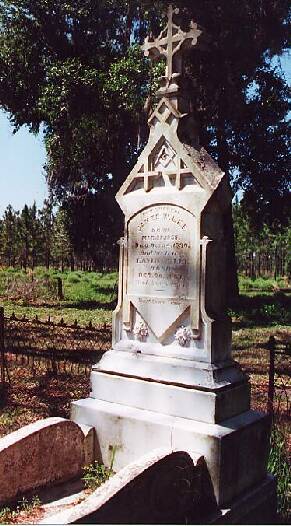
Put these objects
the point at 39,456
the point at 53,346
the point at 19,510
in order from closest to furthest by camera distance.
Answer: the point at 19,510, the point at 39,456, the point at 53,346

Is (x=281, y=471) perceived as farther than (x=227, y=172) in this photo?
No

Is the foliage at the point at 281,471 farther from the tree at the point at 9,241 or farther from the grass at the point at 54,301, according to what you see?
the tree at the point at 9,241

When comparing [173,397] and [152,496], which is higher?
[173,397]

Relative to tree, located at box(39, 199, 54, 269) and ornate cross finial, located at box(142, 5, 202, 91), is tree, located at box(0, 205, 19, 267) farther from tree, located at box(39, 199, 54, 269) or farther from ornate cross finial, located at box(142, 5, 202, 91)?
ornate cross finial, located at box(142, 5, 202, 91)

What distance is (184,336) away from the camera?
15.8ft

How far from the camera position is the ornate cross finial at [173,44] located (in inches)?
195

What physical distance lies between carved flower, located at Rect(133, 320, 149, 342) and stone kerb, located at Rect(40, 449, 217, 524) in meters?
1.26

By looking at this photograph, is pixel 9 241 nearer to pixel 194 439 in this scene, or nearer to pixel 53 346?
pixel 53 346

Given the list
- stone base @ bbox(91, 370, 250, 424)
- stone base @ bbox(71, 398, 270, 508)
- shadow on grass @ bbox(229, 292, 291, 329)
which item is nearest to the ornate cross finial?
stone base @ bbox(91, 370, 250, 424)

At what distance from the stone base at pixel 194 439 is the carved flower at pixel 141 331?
661 millimetres

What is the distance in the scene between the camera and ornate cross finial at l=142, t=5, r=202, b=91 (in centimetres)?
495

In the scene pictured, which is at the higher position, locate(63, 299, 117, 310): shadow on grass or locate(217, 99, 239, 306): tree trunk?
locate(217, 99, 239, 306): tree trunk

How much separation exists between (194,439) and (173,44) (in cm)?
357

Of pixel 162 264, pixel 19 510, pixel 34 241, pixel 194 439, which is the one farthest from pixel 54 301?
pixel 34 241
